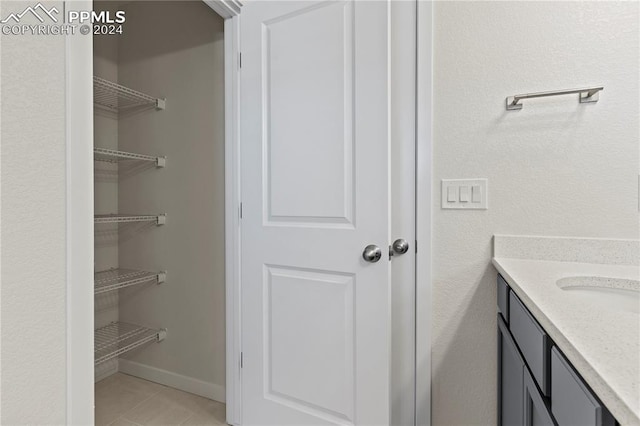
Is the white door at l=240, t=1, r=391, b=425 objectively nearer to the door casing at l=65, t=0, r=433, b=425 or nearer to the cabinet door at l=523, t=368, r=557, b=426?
the door casing at l=65, t=0, r=433, b=425

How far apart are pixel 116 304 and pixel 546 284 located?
2522mm

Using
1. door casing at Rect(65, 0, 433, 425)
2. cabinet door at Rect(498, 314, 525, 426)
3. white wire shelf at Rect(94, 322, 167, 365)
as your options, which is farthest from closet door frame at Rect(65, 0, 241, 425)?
white wire shelf at Rect(94, 322, 167, 365)

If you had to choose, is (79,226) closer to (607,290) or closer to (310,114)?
(310,114)

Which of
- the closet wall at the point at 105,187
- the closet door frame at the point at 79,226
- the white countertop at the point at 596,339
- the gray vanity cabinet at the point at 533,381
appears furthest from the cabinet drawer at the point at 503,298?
the closet wall at the point at 105,187

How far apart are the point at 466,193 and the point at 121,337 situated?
2163 millimetres

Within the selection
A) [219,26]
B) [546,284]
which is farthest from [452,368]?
[219,26]

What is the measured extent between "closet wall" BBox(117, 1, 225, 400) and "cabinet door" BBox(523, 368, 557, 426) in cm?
156

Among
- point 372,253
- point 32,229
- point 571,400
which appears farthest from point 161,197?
point 571,400

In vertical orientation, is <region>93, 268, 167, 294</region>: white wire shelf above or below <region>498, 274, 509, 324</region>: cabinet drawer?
below

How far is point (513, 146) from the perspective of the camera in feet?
4.35

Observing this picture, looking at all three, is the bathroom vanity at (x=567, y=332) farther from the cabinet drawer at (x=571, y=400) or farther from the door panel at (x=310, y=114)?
the door panel at (x=310, y=114)

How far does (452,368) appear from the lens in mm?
1425

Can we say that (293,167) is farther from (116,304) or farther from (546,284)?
(116,304)

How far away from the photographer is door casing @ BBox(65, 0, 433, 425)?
68 centimetres
